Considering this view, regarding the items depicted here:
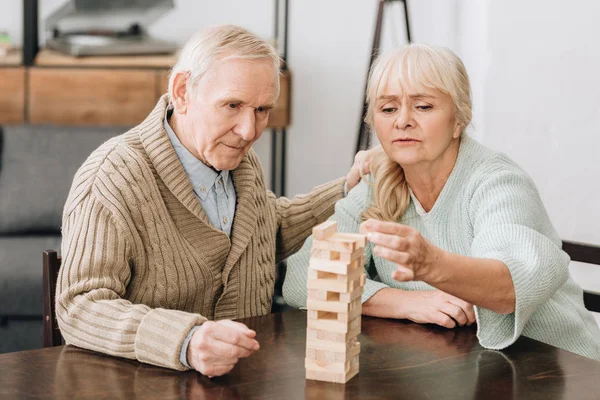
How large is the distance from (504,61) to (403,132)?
1.68 metres

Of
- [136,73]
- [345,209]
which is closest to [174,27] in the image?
[136,73]

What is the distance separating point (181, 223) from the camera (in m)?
1.83

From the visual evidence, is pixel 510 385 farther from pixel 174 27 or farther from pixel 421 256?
pixel 174 27

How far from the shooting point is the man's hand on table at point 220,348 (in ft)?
4.69

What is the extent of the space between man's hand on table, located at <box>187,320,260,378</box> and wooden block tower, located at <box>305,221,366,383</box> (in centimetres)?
11

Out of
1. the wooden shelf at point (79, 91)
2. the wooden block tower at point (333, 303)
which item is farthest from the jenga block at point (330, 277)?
the wooden shelf at point (79, 91)

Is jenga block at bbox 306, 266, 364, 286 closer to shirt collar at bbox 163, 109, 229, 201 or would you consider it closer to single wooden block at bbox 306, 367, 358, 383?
single wooden block at bbox 306, 367, 358, 383

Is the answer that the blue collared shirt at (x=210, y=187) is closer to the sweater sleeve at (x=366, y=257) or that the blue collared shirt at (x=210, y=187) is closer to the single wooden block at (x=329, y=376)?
the sweater sleeve at (x=366, y=257)

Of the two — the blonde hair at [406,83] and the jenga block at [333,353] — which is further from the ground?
the blonde hair at [406,83]

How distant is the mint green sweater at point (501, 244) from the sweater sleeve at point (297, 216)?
178 millimetres

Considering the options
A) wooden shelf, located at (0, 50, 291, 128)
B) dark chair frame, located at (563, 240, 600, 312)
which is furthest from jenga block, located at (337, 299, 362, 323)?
wooden shelf, located at (0, 50, 291, 128)

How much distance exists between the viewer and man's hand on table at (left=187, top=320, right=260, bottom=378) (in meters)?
1.43

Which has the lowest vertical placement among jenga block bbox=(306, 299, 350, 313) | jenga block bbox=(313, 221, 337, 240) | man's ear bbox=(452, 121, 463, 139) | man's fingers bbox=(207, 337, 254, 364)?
man's fingers bbox=(207, 337, 254, 364)

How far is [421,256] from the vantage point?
142 cm
